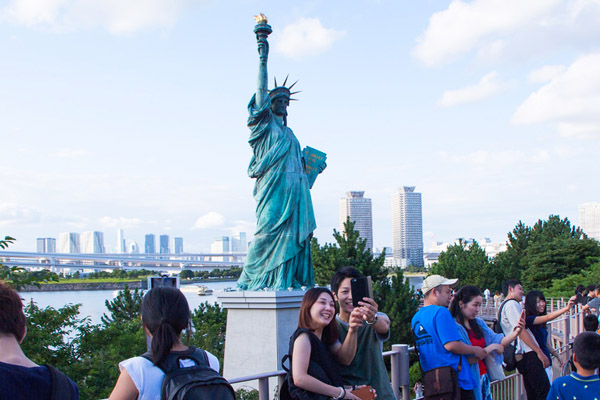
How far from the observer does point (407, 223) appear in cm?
15450

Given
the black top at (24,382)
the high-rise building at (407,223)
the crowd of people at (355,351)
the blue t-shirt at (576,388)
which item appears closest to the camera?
the black top at (24,382)

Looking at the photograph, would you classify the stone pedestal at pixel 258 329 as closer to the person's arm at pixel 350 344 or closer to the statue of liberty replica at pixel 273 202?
the statue of liberty replica at pixel 273 202

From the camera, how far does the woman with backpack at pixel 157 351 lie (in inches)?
94.3

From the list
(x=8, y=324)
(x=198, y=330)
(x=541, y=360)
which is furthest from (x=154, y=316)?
(x=198, y=330)

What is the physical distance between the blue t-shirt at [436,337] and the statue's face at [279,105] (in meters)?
8.06

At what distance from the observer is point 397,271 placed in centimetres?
2038

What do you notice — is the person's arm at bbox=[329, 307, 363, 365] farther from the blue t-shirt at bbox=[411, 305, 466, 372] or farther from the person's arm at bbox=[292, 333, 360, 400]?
the blue t-shirt at bbox=[411, 305, 466, 372]

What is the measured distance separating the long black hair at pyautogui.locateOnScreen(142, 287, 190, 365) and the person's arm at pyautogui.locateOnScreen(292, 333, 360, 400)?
0.82 metres

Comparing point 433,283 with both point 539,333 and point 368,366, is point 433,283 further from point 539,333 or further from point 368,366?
point 539,333

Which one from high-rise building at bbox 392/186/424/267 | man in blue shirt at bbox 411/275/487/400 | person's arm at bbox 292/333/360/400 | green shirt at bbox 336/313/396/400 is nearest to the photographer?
person's arm at bbox 292/333/360/400

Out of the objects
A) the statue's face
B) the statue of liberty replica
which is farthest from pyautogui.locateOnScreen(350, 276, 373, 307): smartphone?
the statue's face

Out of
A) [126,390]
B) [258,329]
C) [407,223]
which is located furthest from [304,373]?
[407,223]

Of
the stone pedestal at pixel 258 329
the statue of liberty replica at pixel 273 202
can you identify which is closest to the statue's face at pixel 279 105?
the statue of liberty replica at pixel 273 202

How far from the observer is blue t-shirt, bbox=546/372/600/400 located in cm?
360
